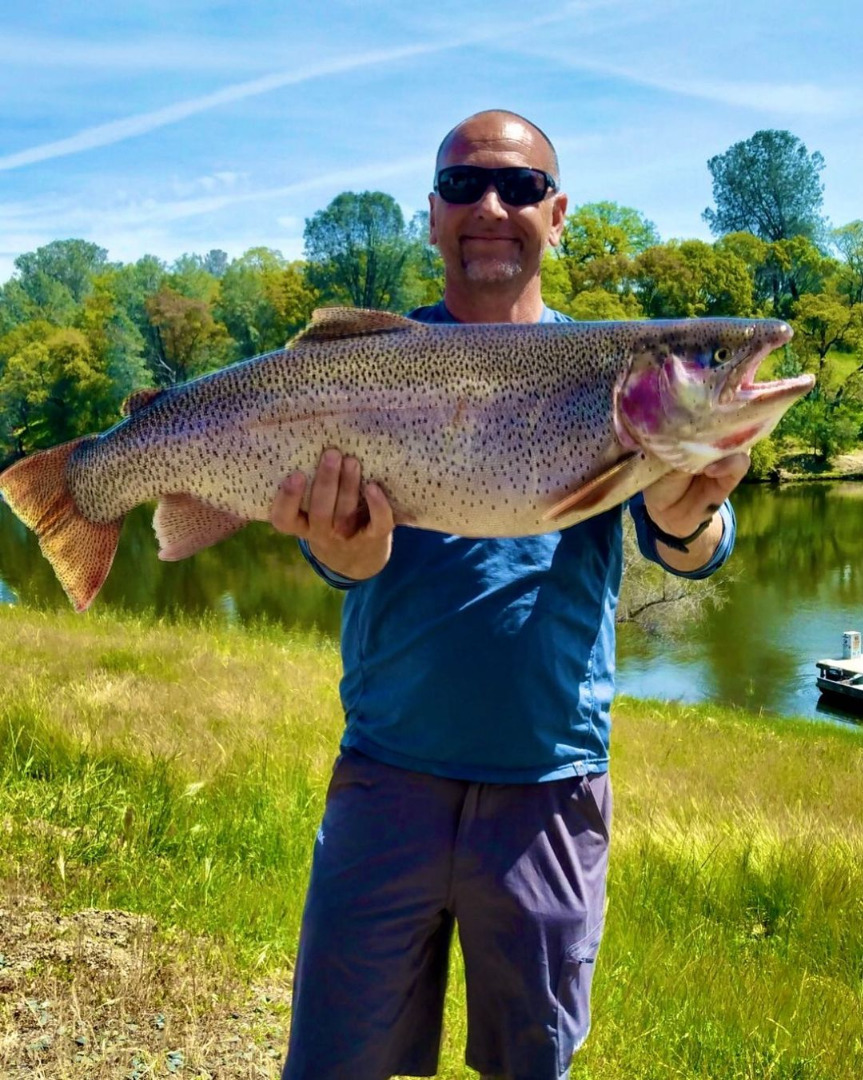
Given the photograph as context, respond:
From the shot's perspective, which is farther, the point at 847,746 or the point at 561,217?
the point at 847,746

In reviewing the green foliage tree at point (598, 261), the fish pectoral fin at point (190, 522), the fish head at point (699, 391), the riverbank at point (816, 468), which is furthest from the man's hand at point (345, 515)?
the riverbank at point (816, 468)

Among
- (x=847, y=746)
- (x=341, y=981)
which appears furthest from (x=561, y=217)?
(x=847, y=746)

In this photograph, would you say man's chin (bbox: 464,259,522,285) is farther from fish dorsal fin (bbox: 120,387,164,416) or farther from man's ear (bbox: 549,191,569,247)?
fish dorsal fin (bbox: 120,387,164,416)

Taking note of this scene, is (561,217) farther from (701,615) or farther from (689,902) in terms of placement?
(701,615)

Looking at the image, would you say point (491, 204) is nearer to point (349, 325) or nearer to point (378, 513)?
point (349, 325)

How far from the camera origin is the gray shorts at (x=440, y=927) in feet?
8.73

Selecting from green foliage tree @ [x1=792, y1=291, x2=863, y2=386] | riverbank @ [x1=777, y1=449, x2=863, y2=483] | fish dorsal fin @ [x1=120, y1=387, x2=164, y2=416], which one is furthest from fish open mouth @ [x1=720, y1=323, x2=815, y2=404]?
green foliage tree @ [x1=792, y1=291, x2=863, y2=386]

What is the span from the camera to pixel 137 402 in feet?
10.5

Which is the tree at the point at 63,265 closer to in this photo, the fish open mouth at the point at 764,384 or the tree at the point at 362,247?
the tree at the point at 362,247

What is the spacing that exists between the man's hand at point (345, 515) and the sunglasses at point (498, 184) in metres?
1.07

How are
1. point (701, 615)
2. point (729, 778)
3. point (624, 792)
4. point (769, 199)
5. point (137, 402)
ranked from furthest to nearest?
point (769, 199), point (701, 615), point (729, 778), point (624, 792), point (137, 402)

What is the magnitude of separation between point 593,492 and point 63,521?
1.82 m

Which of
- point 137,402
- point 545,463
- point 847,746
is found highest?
point 137,402

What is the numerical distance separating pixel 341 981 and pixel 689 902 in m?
3.00
